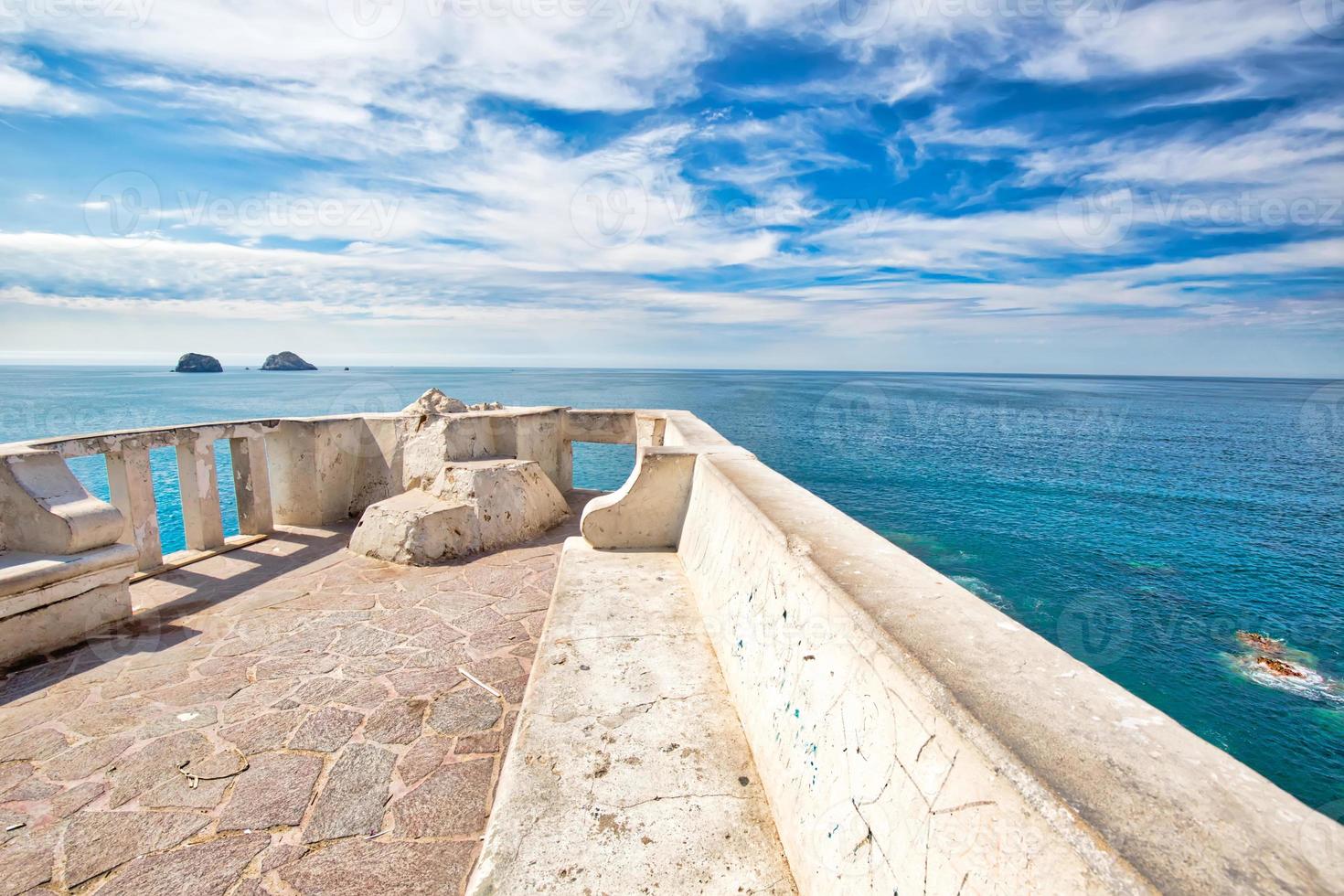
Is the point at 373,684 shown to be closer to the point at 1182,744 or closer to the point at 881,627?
the point at 881,627

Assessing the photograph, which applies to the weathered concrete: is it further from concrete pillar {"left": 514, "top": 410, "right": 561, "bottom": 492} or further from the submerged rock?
the submerged rock

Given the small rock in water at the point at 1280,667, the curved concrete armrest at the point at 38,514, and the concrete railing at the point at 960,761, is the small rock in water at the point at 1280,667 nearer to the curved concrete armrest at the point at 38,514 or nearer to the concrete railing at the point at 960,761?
the concrete railing at the point at 960,761

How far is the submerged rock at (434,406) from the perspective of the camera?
7.79 meters

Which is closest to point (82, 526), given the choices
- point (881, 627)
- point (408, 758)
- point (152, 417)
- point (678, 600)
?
point (408, 758)

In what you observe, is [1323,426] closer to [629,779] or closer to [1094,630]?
[1094,630]

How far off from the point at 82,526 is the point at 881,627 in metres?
5.93

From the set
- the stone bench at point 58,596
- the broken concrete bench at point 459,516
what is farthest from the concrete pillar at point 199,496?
the stone bench at point 58,596

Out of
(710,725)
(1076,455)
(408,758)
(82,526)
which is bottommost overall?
(1076,455)

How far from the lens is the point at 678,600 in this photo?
4.28 m

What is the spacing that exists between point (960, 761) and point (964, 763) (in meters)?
0.01

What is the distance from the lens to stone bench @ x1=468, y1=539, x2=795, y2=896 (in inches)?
83.1

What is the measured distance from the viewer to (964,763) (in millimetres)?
1293

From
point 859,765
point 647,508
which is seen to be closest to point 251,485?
point 647,508

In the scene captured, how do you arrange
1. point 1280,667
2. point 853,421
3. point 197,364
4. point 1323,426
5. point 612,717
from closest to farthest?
point 612,717
point 1280,667
point 853,421
point 1323,426
point 197,364
